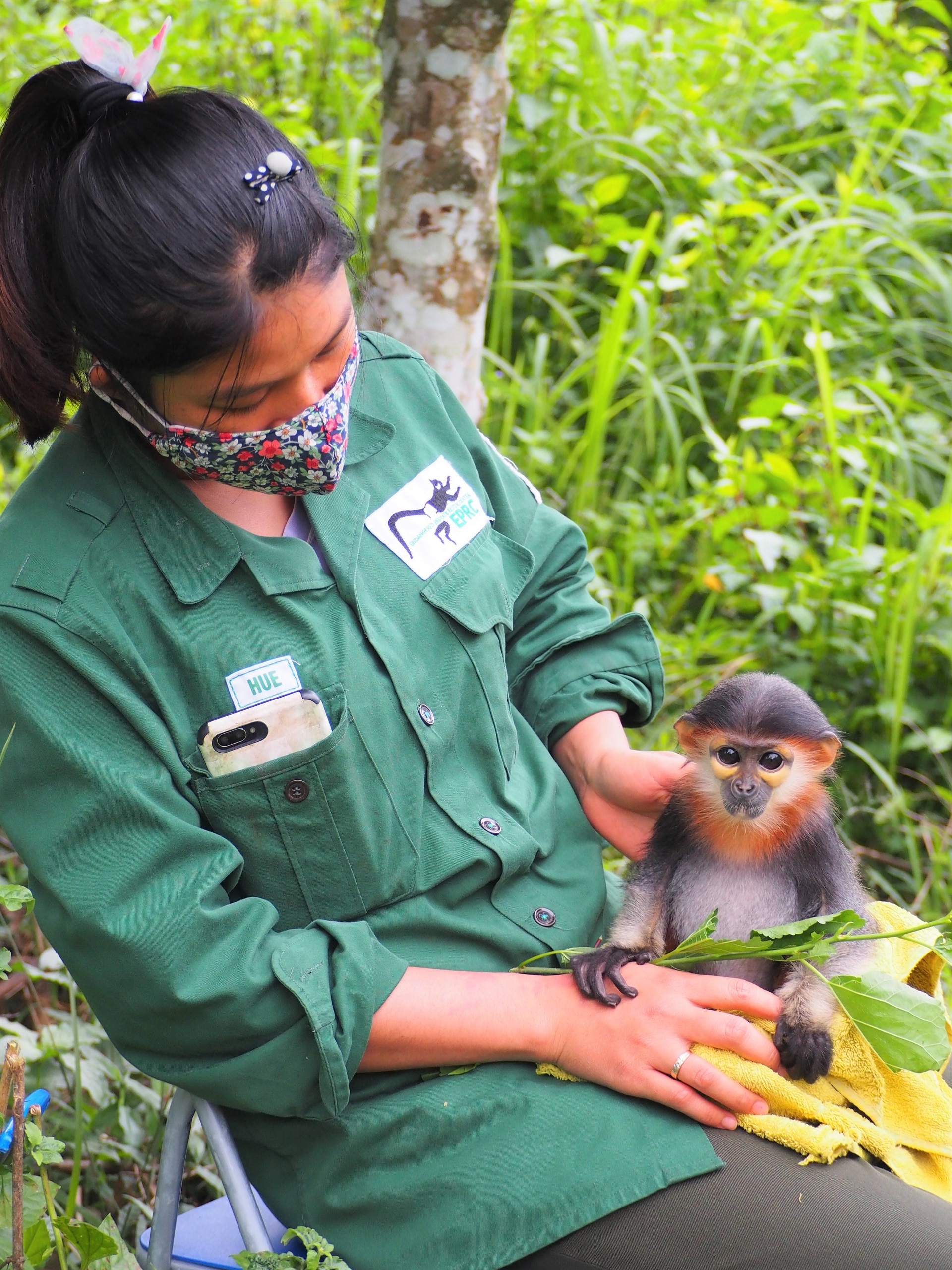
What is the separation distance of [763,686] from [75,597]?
3.88 feet

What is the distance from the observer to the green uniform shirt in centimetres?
155

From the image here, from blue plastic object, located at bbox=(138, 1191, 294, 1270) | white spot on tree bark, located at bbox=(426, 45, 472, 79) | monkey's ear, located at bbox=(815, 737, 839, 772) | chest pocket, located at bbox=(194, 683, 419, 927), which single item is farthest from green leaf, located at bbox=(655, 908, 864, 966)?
white spot on tree bark, located at bbox=(426, 45, 472, 79)

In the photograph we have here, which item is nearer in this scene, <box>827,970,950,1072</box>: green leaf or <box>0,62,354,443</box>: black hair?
<box>0,62,354,443</box>: black hair

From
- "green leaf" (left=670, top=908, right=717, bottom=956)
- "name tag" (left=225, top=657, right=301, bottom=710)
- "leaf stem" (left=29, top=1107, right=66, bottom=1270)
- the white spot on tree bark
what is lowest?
"leaf stem" (left=29, top=1107, right=66, bottom=1270)

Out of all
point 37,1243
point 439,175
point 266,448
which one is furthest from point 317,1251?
point 439,175

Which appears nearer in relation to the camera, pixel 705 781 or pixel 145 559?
pixel 145 559

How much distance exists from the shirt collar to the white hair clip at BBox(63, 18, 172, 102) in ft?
1.43

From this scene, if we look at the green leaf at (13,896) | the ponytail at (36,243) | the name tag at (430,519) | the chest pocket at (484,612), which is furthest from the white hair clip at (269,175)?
the green leaf at (13,896)

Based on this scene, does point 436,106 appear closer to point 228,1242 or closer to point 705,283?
point 705,283

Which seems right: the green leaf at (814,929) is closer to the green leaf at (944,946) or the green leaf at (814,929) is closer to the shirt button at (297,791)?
the green leaf at (944,946)

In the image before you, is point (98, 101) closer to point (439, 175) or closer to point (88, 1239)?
point (88, 1239)

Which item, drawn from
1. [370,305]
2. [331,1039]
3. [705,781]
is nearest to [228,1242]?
[331,1039]

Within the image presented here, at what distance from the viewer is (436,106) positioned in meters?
3.11

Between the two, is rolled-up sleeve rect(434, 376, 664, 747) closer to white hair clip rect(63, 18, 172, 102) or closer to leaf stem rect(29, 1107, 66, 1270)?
white hair clip rect(63, 18, 172, 102)
